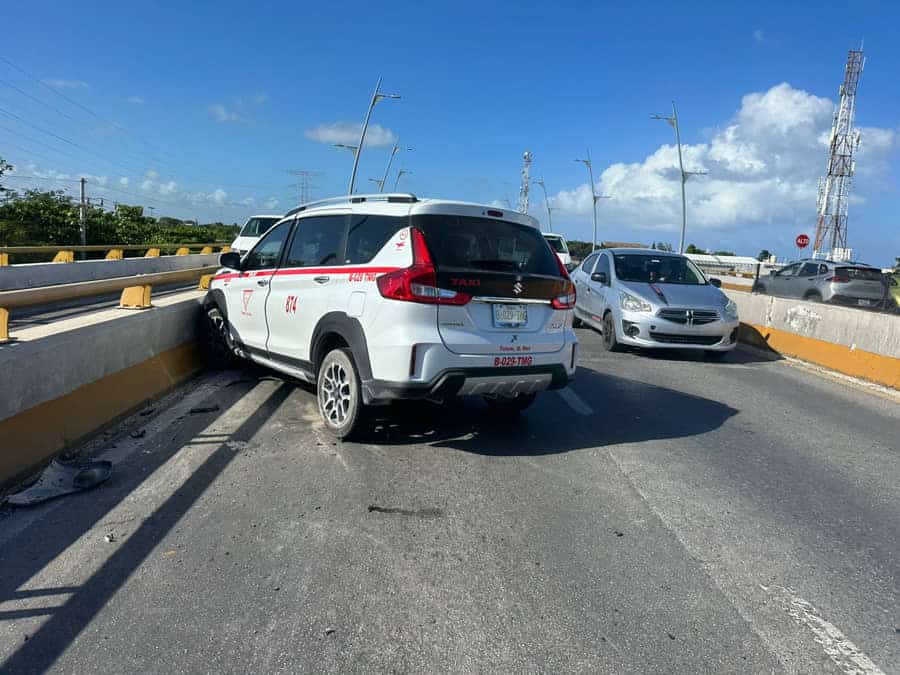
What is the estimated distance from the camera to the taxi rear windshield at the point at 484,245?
5043 mm

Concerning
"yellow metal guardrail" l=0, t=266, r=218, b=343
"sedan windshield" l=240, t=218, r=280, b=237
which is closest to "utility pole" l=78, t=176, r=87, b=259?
"sedan windshield" l=240, t=218, r=280, b=237

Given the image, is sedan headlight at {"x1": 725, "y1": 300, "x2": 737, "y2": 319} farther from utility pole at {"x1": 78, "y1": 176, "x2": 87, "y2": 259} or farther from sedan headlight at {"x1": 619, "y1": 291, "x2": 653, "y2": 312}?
utility pole at {"x1": 78, "y1": 176, "x2": 87, "y2": 259}

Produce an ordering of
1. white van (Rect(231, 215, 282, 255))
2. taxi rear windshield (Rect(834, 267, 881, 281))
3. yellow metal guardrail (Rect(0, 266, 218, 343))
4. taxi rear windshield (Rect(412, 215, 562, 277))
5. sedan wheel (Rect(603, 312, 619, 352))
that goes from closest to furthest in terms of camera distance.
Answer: taxi rear windshield (Rect(412, 215, 562, 277)), yellow metal guardrail (Rect(0, 266, 218, 343)), sedan wheel (Rect(603, 312, 619, 352)), taxi rear windshield (Rect(834, 267, 881, 281)), white van (Rect(231, 215, 282, 255))

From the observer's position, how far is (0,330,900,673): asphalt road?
111 inches

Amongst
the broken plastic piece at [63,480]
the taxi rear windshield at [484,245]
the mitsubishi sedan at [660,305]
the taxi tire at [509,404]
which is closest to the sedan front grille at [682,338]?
the mitsubishi sedan at [660,305]

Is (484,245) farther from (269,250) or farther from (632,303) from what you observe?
(632,303)

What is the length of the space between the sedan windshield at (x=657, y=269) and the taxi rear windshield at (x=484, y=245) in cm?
585

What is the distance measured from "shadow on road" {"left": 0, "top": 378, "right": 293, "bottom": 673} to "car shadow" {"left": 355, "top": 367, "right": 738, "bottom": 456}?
156 cm

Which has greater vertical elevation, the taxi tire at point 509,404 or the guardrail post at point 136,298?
the guardrail post at point 136,298

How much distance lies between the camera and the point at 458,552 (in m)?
3.67

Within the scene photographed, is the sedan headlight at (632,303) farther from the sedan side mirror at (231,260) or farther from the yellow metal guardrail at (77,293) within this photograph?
the yellow metal guardrail at (77,293)

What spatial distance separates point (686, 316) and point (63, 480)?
335 inches

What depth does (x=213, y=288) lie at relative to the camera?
786 centimetres

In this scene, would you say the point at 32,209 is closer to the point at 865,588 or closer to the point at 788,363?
the point at 788,363
